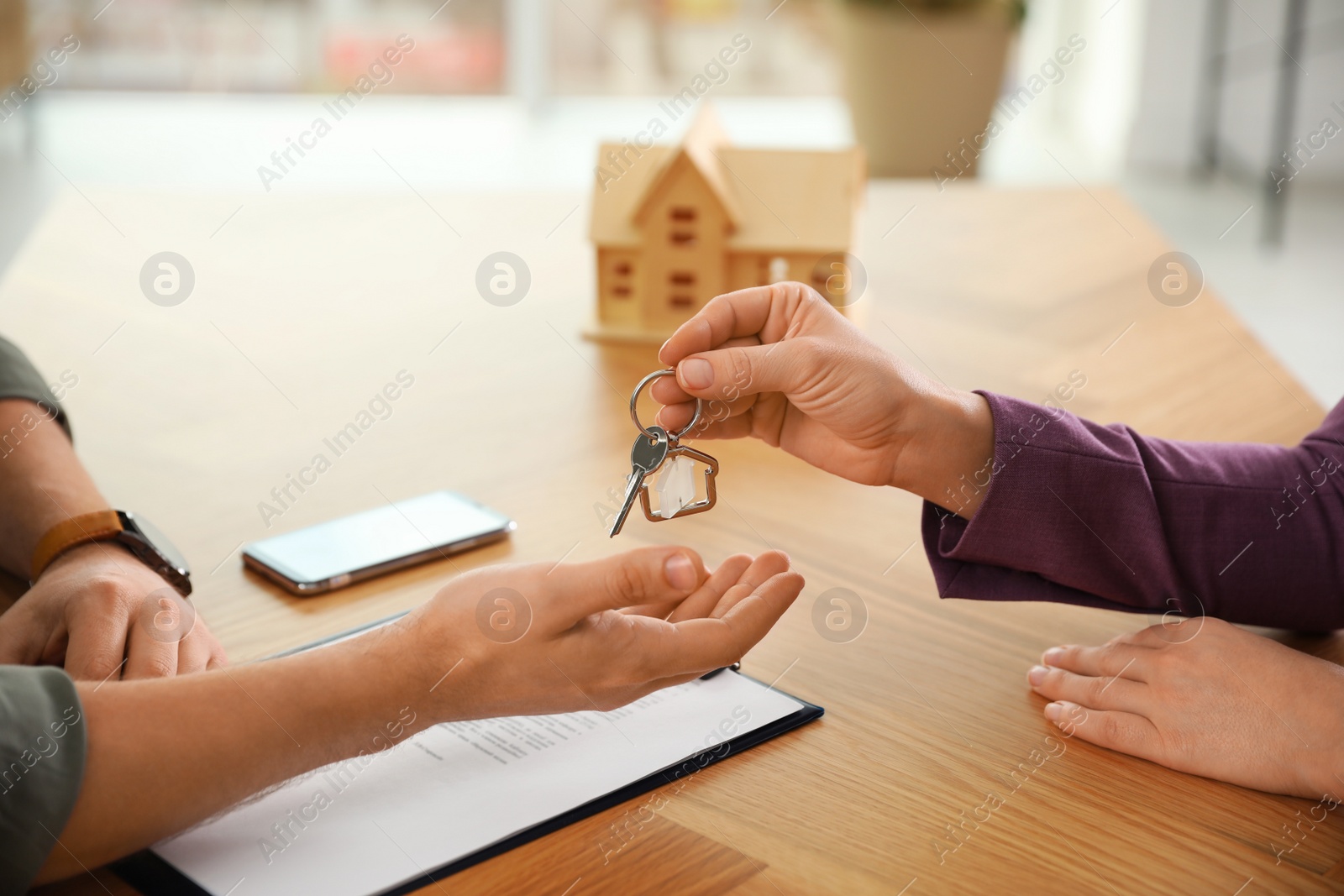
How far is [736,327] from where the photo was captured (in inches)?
36.3

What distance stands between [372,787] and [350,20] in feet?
14.8

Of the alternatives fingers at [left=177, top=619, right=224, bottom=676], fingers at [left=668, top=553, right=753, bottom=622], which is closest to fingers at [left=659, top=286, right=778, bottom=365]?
fingers at [left=668, top=553, right=753, bottom=622]

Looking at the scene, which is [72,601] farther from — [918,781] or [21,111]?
[21,111]

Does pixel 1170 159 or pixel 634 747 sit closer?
pixel 634 747

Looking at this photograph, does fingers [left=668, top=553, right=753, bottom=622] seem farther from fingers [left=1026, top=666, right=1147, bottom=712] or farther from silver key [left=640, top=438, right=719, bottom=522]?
fingers [left=1026, top=666, right=1147, bottom=712]

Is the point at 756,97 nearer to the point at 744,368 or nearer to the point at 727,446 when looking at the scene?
the point at 727,446

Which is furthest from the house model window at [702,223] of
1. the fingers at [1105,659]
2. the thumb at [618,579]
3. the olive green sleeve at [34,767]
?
the olive green sleeve at [34,767]

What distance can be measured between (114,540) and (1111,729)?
2.55 ft

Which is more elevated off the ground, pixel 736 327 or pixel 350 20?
pixel 350 20

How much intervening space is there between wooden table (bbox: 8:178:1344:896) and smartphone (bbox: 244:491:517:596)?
0.06 ft

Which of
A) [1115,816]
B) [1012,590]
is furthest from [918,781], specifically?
[1012,590]

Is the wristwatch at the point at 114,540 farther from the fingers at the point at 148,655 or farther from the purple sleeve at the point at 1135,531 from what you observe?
the purple sleeve at the point at 1135,531

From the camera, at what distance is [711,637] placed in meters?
0.76

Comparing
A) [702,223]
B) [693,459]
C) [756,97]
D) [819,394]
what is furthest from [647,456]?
[756,97]
